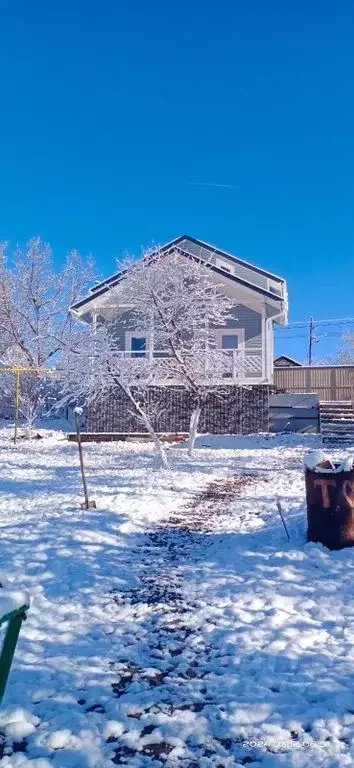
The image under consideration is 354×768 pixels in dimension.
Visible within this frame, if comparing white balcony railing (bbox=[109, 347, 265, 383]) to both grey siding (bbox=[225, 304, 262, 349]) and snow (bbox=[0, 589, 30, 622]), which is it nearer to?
grey siding (bbox=[225, 304, 262, 349])

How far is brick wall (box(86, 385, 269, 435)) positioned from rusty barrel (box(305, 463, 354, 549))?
14030 millimetres

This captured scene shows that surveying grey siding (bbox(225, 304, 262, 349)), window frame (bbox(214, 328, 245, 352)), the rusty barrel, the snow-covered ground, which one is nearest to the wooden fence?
grey siding (bbox(225, 304, 262, 349))

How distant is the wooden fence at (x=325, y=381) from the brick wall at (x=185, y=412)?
5343 millimetres

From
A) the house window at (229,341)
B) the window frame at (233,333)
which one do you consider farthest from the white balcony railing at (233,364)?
the house window at (229,341)

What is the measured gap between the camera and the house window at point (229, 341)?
A: 72.8 feet

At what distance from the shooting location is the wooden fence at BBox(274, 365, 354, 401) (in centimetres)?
2564

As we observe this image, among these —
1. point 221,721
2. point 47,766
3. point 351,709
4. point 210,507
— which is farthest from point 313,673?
point 210,507

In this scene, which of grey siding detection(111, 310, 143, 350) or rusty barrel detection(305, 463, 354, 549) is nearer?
rusty barrel detection(305, 463, 354, 549)

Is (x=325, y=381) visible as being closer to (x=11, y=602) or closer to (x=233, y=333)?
(x=233, y=333)

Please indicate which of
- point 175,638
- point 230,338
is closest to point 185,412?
point 230,338

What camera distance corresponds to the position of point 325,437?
18406mm

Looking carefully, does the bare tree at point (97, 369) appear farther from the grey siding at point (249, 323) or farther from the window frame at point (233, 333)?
the grey siding at point (249, 323)

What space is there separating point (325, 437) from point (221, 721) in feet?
52.5

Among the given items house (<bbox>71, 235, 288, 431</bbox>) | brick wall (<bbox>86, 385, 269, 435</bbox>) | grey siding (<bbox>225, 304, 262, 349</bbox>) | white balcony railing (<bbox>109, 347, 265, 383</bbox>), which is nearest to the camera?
white balcony railing (<bbox>109, 347, 265, 383</bbox>)
